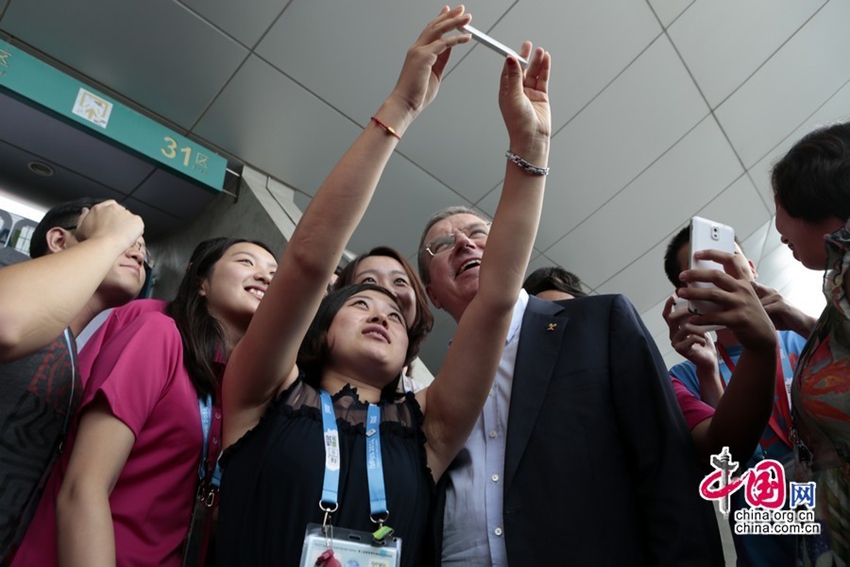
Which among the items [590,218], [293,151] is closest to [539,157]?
[293,151]

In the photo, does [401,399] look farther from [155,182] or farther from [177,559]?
[155,182]

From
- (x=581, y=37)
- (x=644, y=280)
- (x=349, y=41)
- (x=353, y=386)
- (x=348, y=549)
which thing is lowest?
(x=348, y=549)

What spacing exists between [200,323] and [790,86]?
5.47 meters

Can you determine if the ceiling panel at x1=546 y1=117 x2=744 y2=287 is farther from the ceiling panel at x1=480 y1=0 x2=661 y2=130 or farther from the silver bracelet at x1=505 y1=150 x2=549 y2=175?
the silver bracelet at x1=505 y1=150 x2=549 y2=175

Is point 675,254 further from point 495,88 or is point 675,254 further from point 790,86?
point 790,86

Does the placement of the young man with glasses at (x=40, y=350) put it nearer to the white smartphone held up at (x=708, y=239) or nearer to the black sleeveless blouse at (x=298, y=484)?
the black sleeveless blouse at (x=298, y=484)

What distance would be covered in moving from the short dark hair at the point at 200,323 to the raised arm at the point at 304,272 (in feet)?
0.60

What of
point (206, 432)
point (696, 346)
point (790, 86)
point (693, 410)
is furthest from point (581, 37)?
point (206, 432)

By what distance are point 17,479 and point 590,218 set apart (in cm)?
491

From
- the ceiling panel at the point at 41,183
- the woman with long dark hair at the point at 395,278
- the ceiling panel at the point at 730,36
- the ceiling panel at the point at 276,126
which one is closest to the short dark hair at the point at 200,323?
the woman with long dark hair at the point at 395,278

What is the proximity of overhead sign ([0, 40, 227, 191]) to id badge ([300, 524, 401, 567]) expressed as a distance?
3625 millimetres

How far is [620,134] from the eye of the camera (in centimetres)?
481

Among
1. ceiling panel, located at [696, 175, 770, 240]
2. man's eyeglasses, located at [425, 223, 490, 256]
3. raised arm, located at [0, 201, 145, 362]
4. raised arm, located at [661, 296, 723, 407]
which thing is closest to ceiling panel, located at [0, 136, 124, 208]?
man's eyeglasses, located at [425, 223, 490, 256]

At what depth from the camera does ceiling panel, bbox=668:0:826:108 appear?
4395mm
